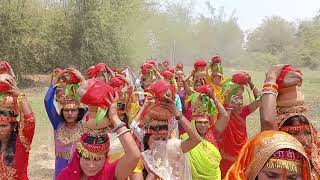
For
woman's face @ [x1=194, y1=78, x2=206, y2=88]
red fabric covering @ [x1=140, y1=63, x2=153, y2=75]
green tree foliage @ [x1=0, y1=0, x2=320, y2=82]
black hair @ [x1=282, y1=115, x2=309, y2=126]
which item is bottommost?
black hair @ [x1=282, y1=115, x2=309, y2=126]

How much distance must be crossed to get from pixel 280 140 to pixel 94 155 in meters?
1.51

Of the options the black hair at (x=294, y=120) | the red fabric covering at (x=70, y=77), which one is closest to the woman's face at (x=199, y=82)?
the red fabric covering at (x=70, y=77)

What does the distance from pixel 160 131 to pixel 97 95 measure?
113cm

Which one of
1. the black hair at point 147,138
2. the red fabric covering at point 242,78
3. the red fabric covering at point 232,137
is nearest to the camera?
the black hair at point 147,138

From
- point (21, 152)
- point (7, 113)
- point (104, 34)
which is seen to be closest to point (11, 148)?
point (21, 152)

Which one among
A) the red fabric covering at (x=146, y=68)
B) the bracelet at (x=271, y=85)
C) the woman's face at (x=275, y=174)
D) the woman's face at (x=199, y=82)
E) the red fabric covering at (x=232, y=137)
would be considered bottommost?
the red fabric covering at (x=232, y=137)

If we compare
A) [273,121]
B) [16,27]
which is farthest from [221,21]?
[273,121]

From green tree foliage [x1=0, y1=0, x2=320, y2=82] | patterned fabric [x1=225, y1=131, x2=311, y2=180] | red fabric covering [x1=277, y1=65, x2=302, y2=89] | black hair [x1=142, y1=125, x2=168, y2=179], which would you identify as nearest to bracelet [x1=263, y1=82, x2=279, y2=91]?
red fabric covering [x1=277, y1=65, x2=302, y2=89]

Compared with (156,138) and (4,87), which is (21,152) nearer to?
(4,87)

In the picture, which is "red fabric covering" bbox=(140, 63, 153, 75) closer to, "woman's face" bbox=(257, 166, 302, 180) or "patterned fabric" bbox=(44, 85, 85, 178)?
"patterned fabric" bbox=(44, 85, 85, 178)

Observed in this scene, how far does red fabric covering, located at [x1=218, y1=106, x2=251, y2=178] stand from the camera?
6.45 metres

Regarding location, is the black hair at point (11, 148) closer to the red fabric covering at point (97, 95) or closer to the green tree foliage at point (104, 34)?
the red fabric covering at point (97, 95)

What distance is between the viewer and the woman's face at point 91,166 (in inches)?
141

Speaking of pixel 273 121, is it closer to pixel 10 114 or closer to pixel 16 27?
pixel 10 114
